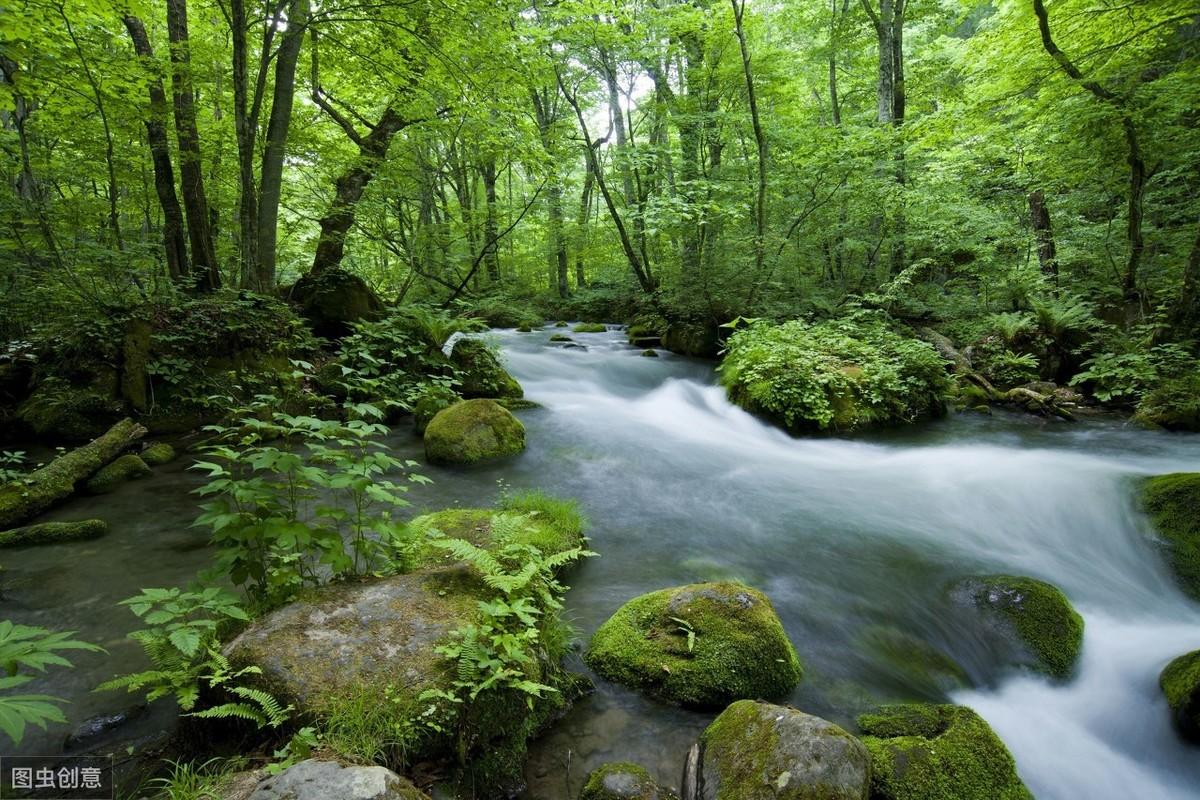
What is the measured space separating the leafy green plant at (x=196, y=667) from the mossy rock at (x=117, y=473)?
171 inches

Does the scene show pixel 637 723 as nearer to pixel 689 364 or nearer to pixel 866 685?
pixel 866 685

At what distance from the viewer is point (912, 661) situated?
3.58 meters

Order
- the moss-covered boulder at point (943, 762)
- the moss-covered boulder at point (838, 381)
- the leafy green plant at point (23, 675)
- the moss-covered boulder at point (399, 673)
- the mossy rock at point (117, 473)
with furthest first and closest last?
the moss-covered boulder at point (838, 381) → the mossy rock at point (117, 473) → the moss-covered boulder at point (943, 762) → the moss-covered boulder at point (399, 673) → the leafy green plant at point (23, 675)

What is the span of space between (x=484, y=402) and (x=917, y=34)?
24.9 m

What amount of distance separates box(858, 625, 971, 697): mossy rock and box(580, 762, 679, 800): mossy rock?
192cm

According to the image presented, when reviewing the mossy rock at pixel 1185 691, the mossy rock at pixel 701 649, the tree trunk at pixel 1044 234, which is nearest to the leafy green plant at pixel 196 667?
the mossy rock at pixel 701 649

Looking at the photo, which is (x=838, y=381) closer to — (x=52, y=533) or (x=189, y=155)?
(x=52, y=533)

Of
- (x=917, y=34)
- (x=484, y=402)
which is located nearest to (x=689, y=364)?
(x=484, y=402)

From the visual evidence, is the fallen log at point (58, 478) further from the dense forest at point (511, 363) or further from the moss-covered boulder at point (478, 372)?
the moss-covered boulder at point (478, 372)

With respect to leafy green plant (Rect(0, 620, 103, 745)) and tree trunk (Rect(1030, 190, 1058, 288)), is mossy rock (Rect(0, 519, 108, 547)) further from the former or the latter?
tree trunk (Rect(1030, 190, 1058, 288))

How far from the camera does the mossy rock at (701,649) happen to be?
302 cm

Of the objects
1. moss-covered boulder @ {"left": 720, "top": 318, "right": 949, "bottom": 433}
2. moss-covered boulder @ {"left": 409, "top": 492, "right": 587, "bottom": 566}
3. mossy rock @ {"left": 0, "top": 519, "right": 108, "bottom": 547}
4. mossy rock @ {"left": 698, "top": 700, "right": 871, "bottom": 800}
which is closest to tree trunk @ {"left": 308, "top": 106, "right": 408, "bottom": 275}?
mossy rock @ {"left": 0, "top": 519, "right": 108, "bottom": 547}

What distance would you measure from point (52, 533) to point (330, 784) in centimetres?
459

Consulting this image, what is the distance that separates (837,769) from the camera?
218cm
